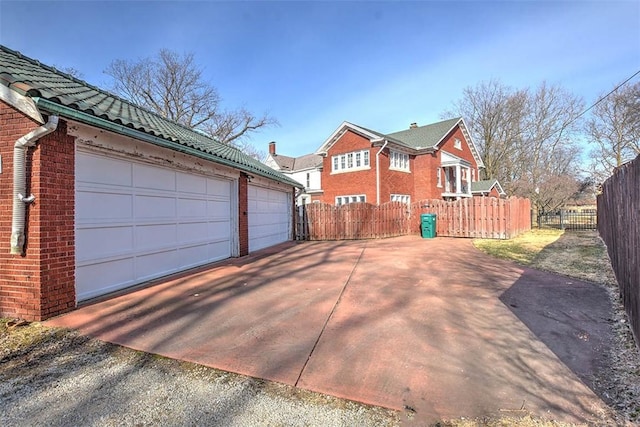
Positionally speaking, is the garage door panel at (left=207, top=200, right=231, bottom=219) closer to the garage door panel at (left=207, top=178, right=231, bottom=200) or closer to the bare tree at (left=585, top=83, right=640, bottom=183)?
the garage door panel at (left=207, top=178, right=231, bottom=200)

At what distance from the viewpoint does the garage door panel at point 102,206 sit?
492 cm

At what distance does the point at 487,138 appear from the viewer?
3425 centimetres

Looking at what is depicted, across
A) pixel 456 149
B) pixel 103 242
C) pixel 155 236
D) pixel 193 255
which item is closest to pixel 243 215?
pixel 193 255

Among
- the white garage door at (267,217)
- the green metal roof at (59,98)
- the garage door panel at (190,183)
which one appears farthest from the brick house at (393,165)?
the green metal roof at (59,98)

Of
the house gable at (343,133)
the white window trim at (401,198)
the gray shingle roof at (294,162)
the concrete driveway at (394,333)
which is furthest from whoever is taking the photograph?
the gray shingle roof at (294,162)

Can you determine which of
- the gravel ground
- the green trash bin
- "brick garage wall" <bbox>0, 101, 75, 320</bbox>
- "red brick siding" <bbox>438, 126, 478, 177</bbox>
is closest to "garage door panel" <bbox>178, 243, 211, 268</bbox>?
"brick garage wall" <bbox>0, 101, 75, 320</bbox>

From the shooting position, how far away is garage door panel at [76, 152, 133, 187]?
4921 millimetres

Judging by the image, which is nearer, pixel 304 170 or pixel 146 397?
pixel 146 397

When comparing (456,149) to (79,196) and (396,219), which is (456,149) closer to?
(396,219)

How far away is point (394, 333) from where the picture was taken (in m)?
4.00

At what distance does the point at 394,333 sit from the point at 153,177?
5340mm

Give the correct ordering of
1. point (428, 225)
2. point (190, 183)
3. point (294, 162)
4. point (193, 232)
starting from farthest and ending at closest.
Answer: point (294, 162) → point (428, 225) → point (193, 232) → point (190, 183)

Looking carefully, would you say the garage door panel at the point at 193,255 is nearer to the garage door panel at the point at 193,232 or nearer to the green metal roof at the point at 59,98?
the garage door panel at the point at 193,232

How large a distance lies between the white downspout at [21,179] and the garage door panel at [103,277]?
918 millimetres
